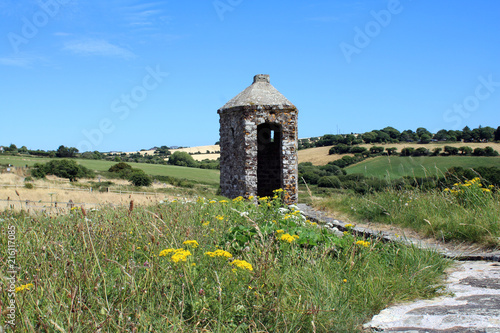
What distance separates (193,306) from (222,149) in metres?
9.78

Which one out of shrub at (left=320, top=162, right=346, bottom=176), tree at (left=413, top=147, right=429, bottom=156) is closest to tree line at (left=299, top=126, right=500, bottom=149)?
tree at (left=413, top=147, right=429, bottom=156)

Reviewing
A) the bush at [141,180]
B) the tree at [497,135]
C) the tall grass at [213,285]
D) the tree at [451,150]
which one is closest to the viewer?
the tall grass at [213,285]

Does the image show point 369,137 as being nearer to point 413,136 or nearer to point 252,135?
point 413,136

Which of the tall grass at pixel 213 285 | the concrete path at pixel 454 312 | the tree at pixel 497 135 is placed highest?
the tree at pixel 497 135

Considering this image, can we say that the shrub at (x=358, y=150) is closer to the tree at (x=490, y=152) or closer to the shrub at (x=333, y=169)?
the shrub at (x=333, y=169)

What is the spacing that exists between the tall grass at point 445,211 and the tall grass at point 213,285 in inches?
50.4

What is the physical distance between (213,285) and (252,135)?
27.3ft

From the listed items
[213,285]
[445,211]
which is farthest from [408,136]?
[213,285]

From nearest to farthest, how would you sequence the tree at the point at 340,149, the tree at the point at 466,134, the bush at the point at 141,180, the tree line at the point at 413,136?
1. the bush at the point at 141,180
2. the tree at the point at 340,149
3. the tree line at the point at 413,136
4. the tree at the point at 466,134

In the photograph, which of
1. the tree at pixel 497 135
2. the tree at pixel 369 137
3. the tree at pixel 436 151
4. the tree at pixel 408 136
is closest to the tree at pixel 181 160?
the tree at pixel 369 137

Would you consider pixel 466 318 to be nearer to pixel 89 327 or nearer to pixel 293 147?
pixel 89 327

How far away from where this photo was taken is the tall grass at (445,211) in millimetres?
5133

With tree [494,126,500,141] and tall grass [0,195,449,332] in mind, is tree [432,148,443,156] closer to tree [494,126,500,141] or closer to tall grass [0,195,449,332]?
tree [494,126,500,141]

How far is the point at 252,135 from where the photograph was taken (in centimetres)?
1084
